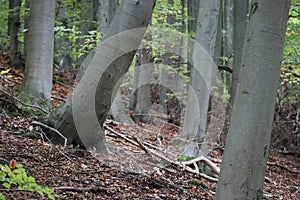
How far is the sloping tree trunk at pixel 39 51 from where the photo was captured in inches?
277

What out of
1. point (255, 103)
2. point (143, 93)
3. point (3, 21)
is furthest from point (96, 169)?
point (3, 21)

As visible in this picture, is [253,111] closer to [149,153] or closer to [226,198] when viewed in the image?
[226,198]

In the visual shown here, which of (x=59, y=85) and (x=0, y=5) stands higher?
(x=0, y=5)

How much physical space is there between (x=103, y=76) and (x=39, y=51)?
2678mm

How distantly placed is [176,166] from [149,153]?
22.6 inches

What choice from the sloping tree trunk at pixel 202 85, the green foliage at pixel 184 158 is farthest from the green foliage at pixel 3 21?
the green foliage at pixel 184 158

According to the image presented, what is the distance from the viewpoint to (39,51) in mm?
7105

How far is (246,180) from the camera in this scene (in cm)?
303

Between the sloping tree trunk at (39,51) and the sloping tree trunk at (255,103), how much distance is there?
476cm

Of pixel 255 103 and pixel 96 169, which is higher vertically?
pixel 255 103

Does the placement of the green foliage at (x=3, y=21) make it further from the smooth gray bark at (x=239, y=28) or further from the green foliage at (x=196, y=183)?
the green foliage at (x=196, y=183)

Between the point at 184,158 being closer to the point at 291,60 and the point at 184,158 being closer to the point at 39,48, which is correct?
the point at 39,48

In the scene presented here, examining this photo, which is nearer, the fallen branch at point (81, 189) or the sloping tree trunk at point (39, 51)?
the fallen branch at point (81, 189)

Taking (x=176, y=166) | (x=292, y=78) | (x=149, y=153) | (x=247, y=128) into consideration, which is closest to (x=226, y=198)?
(x=247, y=128)
